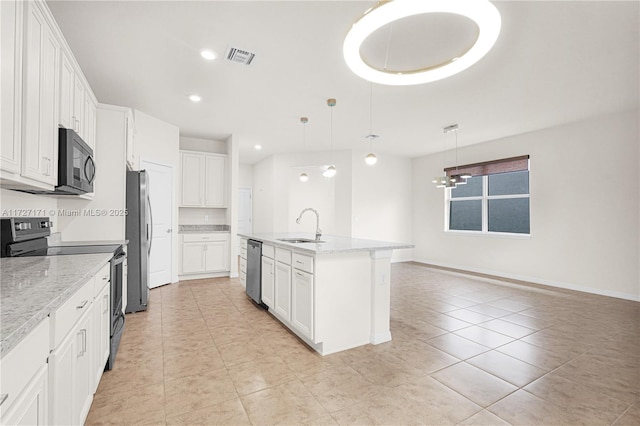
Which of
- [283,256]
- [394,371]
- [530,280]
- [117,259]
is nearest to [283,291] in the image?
[283,256]

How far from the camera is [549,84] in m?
3.52

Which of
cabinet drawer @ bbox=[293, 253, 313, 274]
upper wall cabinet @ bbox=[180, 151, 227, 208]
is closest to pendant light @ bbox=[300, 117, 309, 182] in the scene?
upper wall cabinet @ bbox=[180, 151, 227, 208]

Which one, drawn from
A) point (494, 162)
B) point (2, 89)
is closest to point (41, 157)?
point (2, 89)

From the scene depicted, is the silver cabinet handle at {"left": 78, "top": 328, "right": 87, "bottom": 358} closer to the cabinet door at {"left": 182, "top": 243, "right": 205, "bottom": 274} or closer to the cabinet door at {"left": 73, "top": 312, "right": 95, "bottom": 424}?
Answer: the cabinet door at {"left": 73, "top": 312, "right": 95, "bottom": 424}

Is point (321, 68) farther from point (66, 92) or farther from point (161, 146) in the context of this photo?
point (161, 146)

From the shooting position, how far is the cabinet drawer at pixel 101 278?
182 cm

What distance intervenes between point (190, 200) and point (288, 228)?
2.62 m

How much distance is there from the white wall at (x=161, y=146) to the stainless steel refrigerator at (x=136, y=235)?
3.65ft

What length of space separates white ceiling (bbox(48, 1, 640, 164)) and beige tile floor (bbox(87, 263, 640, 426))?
264 cm

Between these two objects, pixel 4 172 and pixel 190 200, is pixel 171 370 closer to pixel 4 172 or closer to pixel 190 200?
pixel 4 172

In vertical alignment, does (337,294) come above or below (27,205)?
below

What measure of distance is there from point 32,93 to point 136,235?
7.56ft

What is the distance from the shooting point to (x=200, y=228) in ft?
19.5

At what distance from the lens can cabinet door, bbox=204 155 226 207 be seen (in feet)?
19.3
